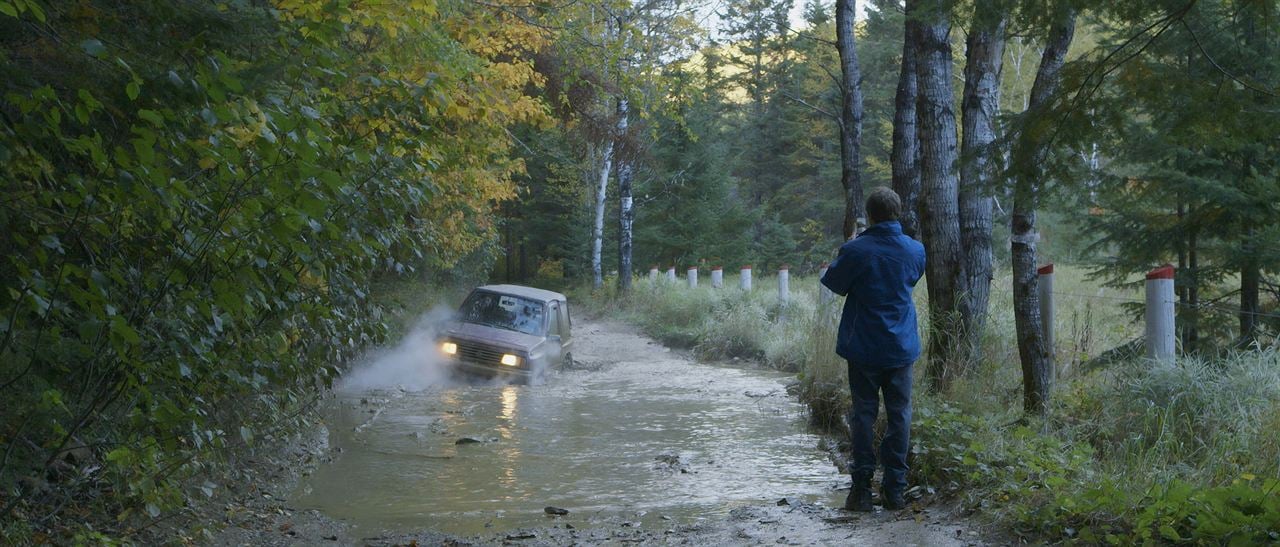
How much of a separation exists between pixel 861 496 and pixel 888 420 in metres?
0.53

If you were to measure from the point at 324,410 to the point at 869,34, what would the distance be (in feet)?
106

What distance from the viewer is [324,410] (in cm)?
1266

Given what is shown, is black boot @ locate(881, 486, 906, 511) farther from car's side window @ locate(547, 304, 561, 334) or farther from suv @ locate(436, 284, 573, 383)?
car's side window @ locate(547, 304, 561, 334)

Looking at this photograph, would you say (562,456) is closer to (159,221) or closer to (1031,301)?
(1031,301)

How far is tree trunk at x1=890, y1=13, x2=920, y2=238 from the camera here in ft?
42.3

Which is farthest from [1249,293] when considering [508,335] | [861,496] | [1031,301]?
[508,335]

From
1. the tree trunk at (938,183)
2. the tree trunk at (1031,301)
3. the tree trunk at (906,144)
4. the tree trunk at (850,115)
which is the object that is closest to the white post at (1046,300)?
the tree trunk at (1031,301)

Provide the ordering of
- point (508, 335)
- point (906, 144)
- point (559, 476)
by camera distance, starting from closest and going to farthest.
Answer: point (559, 476)
point (906, 144)
point (508, 335)

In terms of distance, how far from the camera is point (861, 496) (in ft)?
24.0

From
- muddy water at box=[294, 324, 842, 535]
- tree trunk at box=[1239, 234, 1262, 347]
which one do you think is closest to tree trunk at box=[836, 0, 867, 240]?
muddy water at box=[294, 324, 842, 535]

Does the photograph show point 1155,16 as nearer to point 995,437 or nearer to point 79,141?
point 995,437

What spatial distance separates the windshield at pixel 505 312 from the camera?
17.4m

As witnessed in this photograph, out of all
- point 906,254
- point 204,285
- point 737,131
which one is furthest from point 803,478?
point 737,131

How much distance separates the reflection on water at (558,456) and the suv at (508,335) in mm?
391
